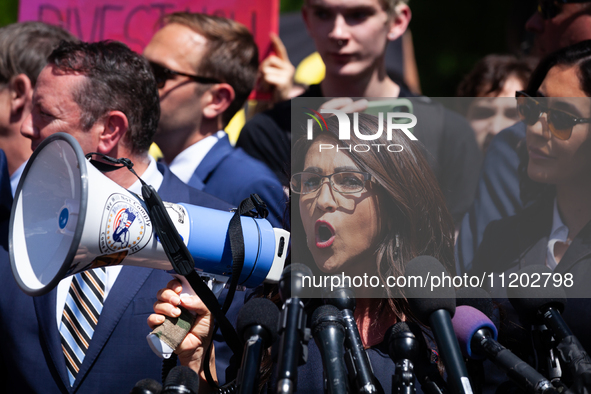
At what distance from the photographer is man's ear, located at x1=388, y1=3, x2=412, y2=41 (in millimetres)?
3638

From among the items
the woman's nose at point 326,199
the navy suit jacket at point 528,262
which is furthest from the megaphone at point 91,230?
the navy suit jacket at point 528,262

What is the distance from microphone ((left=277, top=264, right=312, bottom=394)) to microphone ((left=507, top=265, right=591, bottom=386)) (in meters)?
0.66

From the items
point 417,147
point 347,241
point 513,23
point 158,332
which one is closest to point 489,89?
point 513,23

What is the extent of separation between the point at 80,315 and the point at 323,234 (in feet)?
3.83

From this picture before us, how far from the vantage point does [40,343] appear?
2.29 metres

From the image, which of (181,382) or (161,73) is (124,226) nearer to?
(181,382)

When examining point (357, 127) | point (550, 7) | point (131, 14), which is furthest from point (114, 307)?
point (550, 7)

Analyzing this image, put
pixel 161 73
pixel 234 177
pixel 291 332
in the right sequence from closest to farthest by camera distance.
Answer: pixel 291 332, pixel 234 177, pixel 161 73

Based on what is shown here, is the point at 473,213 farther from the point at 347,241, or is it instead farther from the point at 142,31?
the point at 142,31

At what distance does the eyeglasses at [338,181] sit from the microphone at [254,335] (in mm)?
351

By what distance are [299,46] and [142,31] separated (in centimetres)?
223

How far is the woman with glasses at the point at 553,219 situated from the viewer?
1.87 metres

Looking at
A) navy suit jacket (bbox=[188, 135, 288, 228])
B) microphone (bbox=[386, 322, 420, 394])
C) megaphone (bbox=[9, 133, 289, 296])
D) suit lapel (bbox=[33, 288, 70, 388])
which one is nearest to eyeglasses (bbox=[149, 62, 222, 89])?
navy suit jacket (bbox=[188, 135, 288, 228])

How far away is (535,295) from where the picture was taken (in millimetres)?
1693
